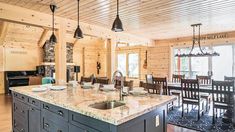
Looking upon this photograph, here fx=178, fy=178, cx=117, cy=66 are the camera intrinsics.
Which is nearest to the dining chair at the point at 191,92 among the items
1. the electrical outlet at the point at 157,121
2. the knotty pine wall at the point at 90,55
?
the electrical outlet at the point at 157,121

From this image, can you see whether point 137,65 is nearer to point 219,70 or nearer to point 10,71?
point 219,70

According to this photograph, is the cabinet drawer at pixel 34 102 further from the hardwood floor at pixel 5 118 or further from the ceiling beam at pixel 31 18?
the ceiling beam at pixel 31 18

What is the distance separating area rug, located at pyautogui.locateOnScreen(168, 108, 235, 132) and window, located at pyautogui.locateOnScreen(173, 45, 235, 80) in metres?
2.91

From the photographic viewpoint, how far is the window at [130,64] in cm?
974

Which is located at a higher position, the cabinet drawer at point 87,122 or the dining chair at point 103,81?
the dining chair at point 103,81

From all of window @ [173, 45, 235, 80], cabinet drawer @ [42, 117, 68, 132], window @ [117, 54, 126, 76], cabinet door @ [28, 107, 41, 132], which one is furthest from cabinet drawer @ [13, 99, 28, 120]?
window @ [117, 54, 126, 76]

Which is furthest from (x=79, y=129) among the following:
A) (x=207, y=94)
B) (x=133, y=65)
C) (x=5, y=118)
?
(x=133, y=65)

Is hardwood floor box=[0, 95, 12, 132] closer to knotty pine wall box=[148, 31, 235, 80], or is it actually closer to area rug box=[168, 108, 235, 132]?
area rug box=[168, 108, 235, 132]

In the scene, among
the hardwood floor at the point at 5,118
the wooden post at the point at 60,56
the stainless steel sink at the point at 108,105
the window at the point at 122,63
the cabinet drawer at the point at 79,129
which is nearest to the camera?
the cabinet drawer at the point at 79,129

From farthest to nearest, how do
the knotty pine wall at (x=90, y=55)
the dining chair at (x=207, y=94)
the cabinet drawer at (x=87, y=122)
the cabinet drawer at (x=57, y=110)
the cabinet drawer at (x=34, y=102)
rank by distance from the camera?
the knotty pine wall at (x=90, y=55) < the dining chair at (x=207, y=94) < the cabinet drawer at (x=34, y=102) < the cabinet drawer at (x=57, y=110) < the cabinet drawer at (x=87, y=122)

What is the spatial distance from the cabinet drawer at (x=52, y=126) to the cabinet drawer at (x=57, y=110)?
84 mm

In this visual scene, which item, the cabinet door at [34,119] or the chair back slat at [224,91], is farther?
the chair back slat at [224,91]

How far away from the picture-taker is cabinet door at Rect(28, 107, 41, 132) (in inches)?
106

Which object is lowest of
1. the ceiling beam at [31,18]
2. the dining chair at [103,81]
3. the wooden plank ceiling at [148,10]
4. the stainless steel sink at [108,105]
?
the stainless steel sink at [108,105]
